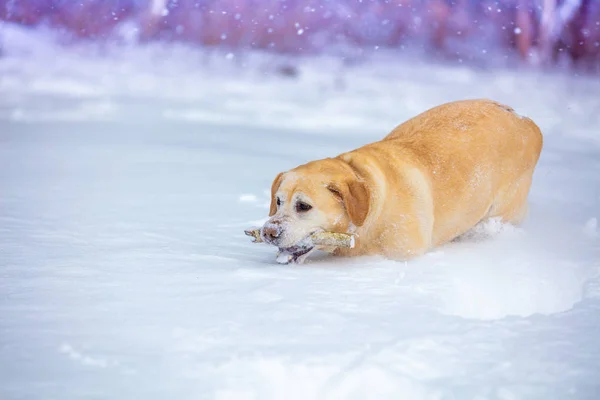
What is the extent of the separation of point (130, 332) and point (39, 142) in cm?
505

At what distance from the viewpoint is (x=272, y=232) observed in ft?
10.3

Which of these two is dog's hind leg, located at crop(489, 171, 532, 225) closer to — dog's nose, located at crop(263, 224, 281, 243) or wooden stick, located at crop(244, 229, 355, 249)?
wooden stick, located at crop(244, 229, 355, 249)

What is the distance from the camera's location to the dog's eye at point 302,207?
10.4 ft

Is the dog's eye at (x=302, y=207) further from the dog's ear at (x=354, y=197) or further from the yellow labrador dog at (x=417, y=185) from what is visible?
the dog's ear at (x=354, y=197)

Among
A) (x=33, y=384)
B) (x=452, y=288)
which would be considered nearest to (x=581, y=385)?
(x=452, y=288)

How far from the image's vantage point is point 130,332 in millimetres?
2408

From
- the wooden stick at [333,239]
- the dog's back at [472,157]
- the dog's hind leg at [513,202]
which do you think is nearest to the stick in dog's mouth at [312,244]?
the wooden stick at [333,239]

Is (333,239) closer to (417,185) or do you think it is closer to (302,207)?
(302,207)

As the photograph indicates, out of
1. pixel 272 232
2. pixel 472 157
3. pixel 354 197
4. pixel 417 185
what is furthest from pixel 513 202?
pixel 272 232

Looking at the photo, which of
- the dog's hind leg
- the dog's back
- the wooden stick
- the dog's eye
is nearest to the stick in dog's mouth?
the wooden stick

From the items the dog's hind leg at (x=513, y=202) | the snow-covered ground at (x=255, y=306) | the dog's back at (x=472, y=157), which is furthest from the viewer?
the dog's hind leg at (x=513, y=202)

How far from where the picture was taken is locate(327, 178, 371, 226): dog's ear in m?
3.20

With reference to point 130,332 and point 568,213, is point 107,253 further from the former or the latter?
point 568,213

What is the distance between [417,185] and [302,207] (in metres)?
0.61
